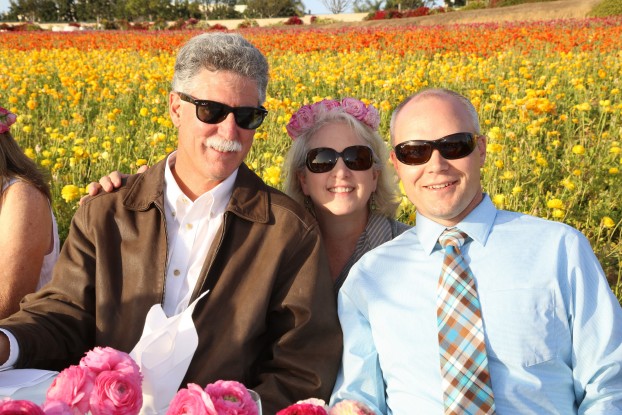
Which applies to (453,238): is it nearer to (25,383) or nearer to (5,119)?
(25,383)

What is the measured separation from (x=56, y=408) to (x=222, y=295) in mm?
1187

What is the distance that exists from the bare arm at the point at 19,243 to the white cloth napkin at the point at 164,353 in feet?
4.33

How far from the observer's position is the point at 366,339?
223 centimetres

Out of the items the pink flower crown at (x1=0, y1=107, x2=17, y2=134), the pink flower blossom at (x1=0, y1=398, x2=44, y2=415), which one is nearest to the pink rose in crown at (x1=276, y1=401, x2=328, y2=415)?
the pink flower blossom at (x1=0, y1=398, x2=44, y2=415)

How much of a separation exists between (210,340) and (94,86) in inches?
223

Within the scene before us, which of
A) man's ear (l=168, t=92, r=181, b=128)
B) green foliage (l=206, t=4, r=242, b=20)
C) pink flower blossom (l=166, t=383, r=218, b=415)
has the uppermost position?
man's ear (l=168, t=92, r=181, b=128)

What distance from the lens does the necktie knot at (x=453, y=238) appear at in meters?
2.12

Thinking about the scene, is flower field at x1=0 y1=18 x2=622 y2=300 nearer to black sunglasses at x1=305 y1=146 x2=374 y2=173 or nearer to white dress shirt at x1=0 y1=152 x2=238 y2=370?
black sunglasses at x1=305 y1=146 x2=374 y2=173

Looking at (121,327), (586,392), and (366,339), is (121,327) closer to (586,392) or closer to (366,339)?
(366,339)

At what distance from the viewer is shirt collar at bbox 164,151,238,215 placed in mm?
2471

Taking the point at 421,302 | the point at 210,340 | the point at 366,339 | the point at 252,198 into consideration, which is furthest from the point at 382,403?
the point at 252,198

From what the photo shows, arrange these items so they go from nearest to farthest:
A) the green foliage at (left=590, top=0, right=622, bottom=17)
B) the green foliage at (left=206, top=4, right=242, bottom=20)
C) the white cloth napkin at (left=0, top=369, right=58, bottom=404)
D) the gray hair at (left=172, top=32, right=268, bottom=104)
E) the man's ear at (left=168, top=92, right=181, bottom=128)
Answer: the white cloth napkin at (left=0, top=369, right=58, bottom=404)
the gray hair at (left=172, top=32, right=268, bottom=104)
the man's ear at (left=168, top=92, right=181, bottom=128)
the green foliage at (left=590, top=0, right=622, bottom=17)
the green foliage at (left=206, top=4, right=242, bottom=20)

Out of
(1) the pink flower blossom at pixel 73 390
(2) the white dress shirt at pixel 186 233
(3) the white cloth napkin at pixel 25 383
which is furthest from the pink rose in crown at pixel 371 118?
(1) the pink flower blossom at pixel 73 390

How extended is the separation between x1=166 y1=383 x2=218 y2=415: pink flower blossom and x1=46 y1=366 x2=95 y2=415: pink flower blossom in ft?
0.77
